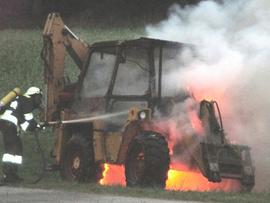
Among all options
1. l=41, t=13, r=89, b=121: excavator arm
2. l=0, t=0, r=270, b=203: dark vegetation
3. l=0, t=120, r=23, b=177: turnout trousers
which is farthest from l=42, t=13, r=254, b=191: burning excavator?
l=0, t=120, r=23, b=177: turnout trousers

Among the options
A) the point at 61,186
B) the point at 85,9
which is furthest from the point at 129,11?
the point at 61,186

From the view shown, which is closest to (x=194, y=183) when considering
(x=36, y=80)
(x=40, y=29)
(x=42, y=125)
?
(x=42, y=125)

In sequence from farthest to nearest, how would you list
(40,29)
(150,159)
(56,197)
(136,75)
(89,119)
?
(40,29)
(89,119)
(136,75)
(150,159)
(56,197)

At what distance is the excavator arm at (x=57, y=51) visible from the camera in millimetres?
15594

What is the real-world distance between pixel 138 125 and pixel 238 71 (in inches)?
88.4

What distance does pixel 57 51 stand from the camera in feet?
51.7

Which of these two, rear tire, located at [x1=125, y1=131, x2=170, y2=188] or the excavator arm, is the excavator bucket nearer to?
rear tire, located at [x1=125, y1=131, x2=170, y2=188]

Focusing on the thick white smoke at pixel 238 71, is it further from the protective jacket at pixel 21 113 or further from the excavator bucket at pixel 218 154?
the protective jacket at pixel 21 113

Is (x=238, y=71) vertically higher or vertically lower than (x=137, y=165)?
higher

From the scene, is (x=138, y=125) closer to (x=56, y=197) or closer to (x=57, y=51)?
(x=56, y=197)

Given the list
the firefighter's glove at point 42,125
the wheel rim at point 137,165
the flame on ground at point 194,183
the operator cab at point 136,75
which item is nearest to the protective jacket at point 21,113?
the firefighter's glove at point 42,125

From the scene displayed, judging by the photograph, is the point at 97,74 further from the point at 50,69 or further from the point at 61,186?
the point at 61,186

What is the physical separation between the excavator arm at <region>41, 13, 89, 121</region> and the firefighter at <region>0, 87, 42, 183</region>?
0.81 meters

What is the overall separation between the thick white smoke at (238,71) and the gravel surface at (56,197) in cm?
315
